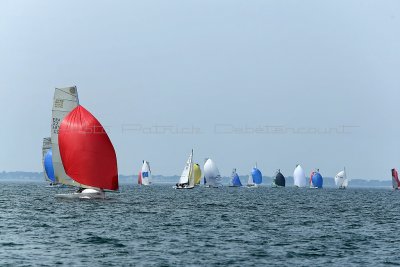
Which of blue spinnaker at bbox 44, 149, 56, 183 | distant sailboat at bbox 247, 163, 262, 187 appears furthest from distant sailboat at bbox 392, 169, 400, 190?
blue spinnaker at bbox 44, 149, 56, 183

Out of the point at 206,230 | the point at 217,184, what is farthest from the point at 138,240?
the point at 217,184

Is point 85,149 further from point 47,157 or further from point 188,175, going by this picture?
point 188,175

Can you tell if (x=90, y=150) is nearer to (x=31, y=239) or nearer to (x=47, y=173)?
(x=31, y=239)

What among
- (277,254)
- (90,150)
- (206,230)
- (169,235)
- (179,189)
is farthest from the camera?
(179,189)

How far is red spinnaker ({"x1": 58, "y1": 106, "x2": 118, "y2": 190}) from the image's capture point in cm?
6631

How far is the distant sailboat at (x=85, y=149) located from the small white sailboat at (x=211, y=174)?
9822 cm

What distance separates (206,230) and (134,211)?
679 inches

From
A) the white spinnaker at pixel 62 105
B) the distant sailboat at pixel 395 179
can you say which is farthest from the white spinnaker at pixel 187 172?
the distant sailboat at pixel 395 179

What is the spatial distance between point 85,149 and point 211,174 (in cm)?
10109

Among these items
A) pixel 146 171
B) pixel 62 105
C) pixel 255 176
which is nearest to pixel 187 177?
pixel 146 171

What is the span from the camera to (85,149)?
66188 millimetres

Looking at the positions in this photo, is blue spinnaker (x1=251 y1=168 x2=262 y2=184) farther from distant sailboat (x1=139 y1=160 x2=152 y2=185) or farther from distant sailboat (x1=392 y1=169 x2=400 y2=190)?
distant sailboat (x1=392 y1=169 x2=400 y2=190)

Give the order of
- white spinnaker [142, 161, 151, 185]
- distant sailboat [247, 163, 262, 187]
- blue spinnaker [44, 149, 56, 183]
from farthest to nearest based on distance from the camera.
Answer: distant sailboat [247, 163, 262, 187] < white spinnaker [142, 161, 151, 185] < blue spinnaker [44, 149, 56, 183]

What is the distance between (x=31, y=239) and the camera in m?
39.7
